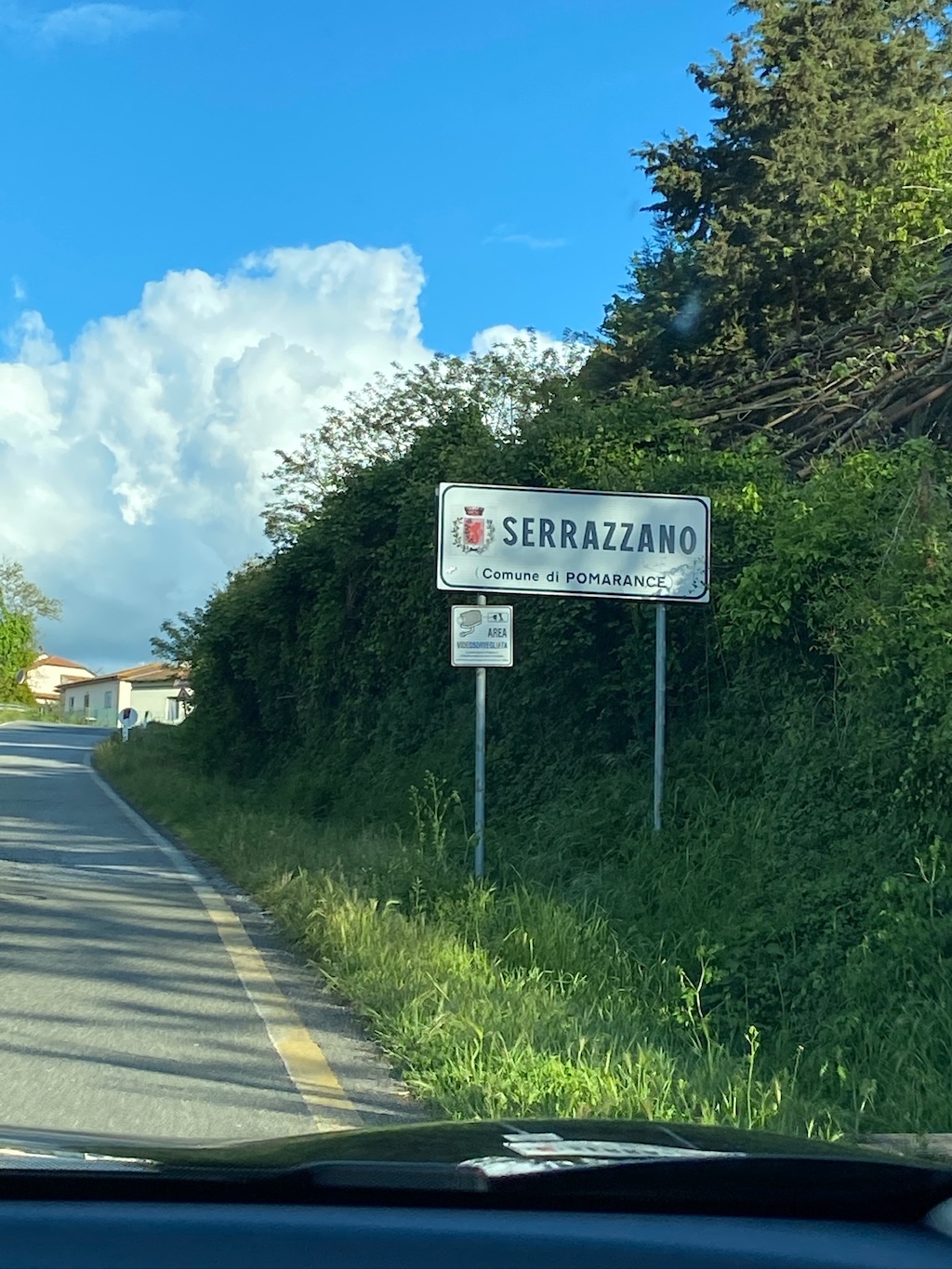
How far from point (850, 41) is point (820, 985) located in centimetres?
1590

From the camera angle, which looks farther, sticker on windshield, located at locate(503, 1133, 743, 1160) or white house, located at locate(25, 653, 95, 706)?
white house, located at locate(25, 653, 95, 706)

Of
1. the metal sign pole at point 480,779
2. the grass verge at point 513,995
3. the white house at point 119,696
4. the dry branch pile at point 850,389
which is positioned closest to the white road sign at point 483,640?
the metal sign pole at point 480,779

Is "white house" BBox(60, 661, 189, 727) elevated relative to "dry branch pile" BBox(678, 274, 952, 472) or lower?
lower

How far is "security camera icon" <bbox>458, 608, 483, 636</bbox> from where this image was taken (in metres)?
10.6

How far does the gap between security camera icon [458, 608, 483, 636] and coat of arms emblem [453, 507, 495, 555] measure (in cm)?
49

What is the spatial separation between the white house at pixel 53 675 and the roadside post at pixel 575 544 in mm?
→ 159276

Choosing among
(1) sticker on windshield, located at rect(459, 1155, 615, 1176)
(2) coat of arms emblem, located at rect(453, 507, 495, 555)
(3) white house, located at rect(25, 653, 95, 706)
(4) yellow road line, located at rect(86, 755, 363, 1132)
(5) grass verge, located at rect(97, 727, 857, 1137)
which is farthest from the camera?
(3) white house, located at rect(25, 653, 95, 706)

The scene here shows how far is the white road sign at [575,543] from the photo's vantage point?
35.1 ft

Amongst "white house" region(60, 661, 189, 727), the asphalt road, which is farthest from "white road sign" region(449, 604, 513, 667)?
"white house" region(60, 661, 189, 727)

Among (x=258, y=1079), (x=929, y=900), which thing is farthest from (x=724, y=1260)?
(x=929, y=900)

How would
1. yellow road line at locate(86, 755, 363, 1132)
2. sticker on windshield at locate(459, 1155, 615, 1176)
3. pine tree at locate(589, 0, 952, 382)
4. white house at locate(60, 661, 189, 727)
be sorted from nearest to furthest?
1. sticker on windshield at locate(459, 1155, 615, 1176)
2. yellow road line at locate(86, 755, 363, 1132)
3. pine tree at locate(589, 0, 952, 382)
4. white house at locate(60, 661, 189, 727)

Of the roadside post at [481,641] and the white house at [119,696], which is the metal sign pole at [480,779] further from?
the white house at [119,696]

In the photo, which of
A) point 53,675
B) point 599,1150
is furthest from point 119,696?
point 599,1150

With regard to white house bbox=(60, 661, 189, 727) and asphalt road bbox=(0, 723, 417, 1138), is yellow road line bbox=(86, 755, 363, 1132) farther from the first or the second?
white house bbox=(60, 661, 189, 727)
